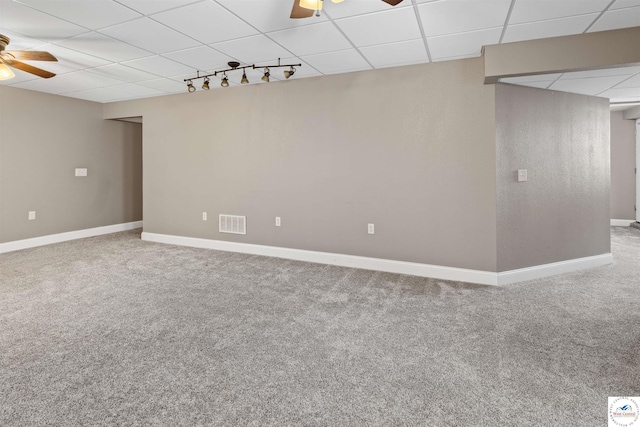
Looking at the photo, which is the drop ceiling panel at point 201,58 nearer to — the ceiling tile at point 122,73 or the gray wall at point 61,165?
the ceiling tile at point 122,73

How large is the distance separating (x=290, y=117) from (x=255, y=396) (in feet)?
12.1

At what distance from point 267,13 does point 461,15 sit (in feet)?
5.15

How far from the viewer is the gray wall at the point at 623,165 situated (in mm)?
6922

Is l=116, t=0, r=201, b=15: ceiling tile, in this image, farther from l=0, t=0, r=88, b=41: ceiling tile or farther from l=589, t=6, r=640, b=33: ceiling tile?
l=589, t=6, r=640, b=33: ceiling tile

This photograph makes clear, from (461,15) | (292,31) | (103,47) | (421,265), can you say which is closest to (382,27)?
(461,15)

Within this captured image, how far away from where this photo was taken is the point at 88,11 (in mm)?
2641

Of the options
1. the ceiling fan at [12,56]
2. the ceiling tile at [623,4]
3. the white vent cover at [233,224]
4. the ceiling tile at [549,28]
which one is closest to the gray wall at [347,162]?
the white vent cover at [233,224]

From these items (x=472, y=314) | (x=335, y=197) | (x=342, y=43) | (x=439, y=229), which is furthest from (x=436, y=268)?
(x=342, y=43)

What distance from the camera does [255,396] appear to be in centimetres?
183

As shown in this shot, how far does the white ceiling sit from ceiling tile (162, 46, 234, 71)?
12 millimetres

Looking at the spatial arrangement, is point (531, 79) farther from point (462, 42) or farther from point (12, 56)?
point (12, 56)
